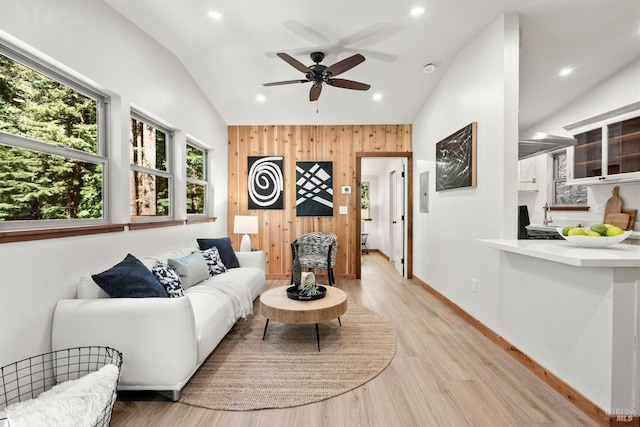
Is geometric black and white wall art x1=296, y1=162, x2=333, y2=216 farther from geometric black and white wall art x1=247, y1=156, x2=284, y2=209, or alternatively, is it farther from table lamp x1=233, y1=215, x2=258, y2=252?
table lamp x1=233, y1=215, x2=258, y2=252

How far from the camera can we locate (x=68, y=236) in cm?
195

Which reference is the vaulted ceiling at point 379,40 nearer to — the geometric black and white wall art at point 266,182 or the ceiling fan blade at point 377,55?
the ceiling fan blade at point 377,55

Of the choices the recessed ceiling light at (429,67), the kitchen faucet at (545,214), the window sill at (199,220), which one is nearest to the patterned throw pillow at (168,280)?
the window sill at (199,220)

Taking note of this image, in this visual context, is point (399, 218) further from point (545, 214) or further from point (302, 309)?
point (302, 309)

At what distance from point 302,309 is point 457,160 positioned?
2.42 m

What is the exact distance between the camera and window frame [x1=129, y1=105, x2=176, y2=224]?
2829 mm

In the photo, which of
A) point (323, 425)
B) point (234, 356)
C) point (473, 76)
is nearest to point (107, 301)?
point (234, 356)

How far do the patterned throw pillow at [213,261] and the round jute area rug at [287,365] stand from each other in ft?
2.17

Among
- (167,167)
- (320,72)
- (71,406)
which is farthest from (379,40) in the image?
(71,406)

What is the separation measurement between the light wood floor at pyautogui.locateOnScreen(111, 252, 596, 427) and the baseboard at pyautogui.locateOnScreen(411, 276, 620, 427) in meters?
0.04

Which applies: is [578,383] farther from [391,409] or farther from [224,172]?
[224,172]

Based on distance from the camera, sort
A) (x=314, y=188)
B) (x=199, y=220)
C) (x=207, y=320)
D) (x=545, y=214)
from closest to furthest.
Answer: (x=207, y=320)
(x=199, y=220)
(x=545, y=214)
(x=314, y=188)

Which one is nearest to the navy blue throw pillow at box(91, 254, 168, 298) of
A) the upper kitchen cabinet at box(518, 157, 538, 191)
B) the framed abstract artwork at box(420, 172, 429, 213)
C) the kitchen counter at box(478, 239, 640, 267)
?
the kitchen counter at box(478, 239, 640, 267)

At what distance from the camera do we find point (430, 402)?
5.88 ft
